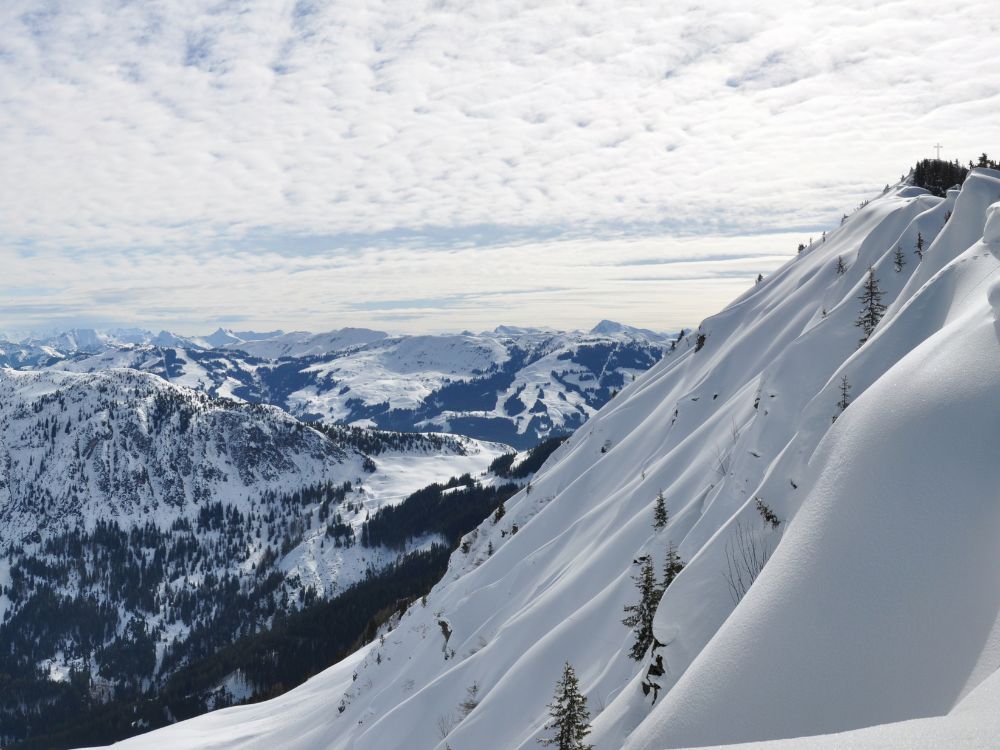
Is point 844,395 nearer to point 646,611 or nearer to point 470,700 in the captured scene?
point 646,611

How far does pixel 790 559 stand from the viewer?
9.69 metres

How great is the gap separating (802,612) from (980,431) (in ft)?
15.8

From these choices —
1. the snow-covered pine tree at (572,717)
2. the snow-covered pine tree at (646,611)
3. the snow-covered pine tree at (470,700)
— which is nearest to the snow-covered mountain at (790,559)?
the snow-covered pine tree at (470,700)

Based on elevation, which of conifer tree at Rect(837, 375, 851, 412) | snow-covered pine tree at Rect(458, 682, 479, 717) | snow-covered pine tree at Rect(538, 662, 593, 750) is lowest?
snow-covered pine tree at Rect(458, 682, 479, 717)

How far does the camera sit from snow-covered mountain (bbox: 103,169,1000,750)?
7566 millimetres

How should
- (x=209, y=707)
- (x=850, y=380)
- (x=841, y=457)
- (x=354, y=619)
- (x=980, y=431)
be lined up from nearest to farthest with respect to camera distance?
1. (x=980, y=431)
2. (x=841, y=457)
3. (x=850, y=380)
4. (x=209, y=707)
5. (x=354, y=619)

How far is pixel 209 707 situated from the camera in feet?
495

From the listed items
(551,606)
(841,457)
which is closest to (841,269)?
(551,606)

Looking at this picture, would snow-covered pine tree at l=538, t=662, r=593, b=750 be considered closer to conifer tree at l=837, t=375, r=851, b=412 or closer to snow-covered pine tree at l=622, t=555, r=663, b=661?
snow-covered pine tree at l=622, t=555, r=663, b=661

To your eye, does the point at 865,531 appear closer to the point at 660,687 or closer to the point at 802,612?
the point at 802,612

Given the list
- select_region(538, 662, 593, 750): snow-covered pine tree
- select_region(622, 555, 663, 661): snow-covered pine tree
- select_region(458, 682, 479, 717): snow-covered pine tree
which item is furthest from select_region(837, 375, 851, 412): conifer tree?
select_region(458, 682, 479, 717): snow-covered pine tree

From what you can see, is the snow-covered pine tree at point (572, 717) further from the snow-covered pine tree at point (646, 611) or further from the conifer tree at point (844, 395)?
the conifer tree at point (844, 395)

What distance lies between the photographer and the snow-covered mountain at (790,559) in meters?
7.57

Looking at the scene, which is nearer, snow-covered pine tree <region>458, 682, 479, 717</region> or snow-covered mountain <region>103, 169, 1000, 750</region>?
snow-covered mountain <region>103, 169, 1000, 750</region>
